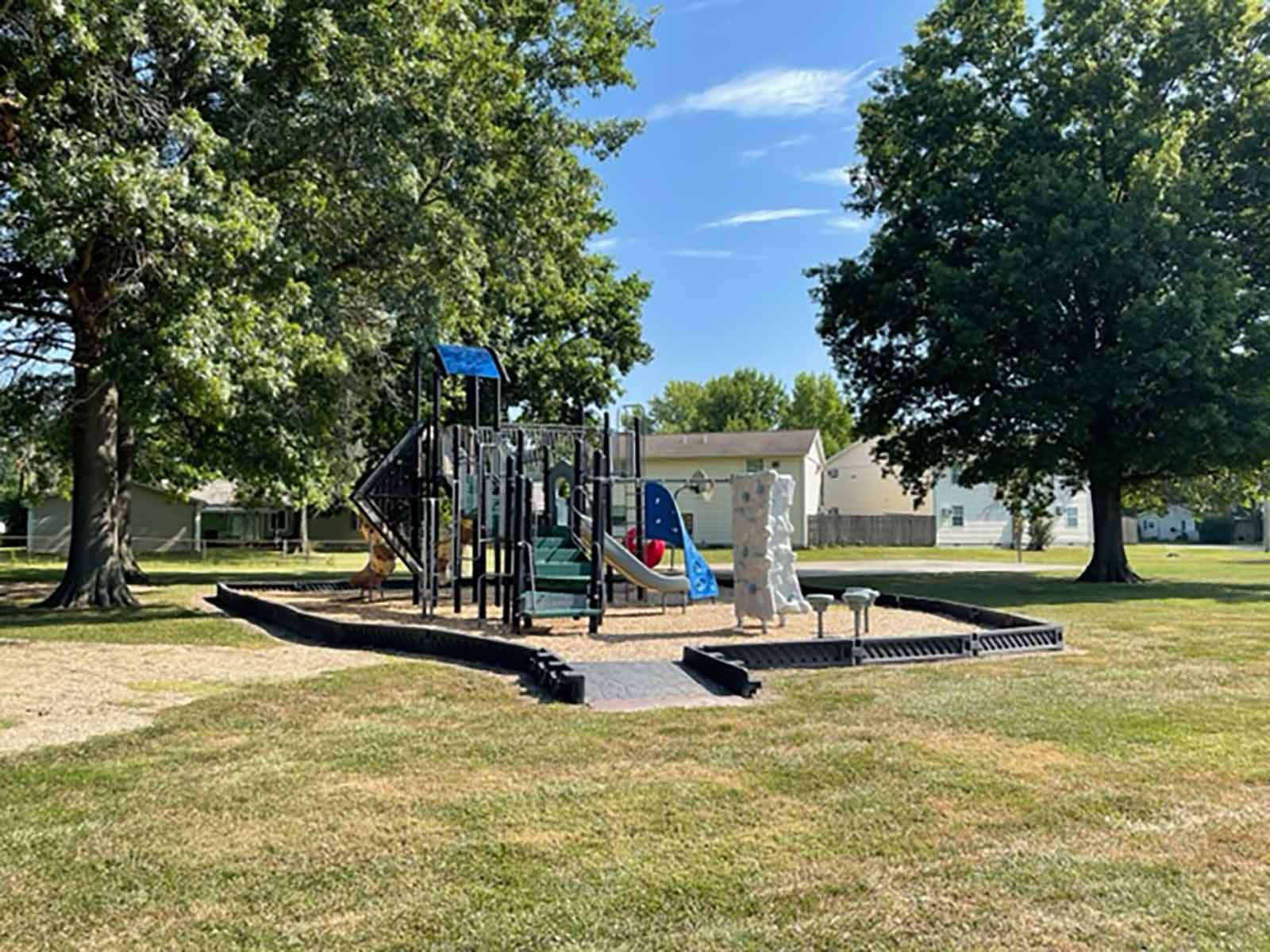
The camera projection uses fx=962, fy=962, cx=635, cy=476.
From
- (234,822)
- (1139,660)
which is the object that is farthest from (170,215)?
(1139,660)

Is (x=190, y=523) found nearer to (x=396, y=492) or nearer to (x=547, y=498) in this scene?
(x=396, y=492)

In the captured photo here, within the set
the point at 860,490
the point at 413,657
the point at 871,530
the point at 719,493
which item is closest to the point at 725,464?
the point at 719,493

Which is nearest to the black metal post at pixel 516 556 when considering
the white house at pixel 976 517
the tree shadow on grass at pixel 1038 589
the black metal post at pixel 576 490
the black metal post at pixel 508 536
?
the black metal post at pixel 508 536

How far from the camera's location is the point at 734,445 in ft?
142

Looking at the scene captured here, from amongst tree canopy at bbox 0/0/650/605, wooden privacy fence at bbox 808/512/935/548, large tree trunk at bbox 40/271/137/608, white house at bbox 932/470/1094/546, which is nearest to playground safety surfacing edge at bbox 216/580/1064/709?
tree canopy at bbox 0/0/650/605

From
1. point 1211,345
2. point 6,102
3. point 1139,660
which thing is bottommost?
point 1139,660

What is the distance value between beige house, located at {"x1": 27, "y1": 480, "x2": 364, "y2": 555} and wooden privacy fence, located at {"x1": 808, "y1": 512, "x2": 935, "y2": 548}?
65.7 ft

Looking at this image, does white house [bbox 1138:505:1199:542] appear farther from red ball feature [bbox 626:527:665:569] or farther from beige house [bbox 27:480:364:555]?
red ball feature [bbox 626:527:665:569]

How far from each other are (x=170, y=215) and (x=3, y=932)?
898 cm

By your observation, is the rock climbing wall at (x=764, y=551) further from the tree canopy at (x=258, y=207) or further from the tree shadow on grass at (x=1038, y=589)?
the tree canopy at (x=258, y=207)

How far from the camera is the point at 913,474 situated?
81.0 ft

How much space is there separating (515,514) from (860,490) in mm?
40125

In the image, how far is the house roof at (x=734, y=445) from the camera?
42312mm

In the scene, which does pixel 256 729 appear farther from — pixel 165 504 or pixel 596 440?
pixel 165 504
